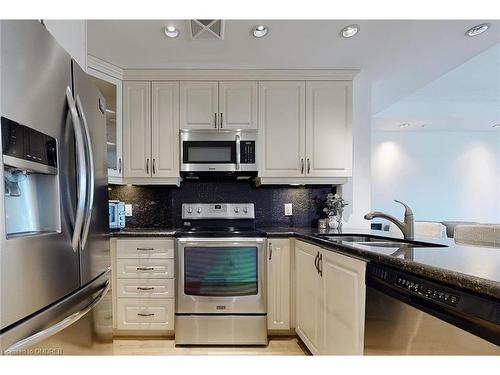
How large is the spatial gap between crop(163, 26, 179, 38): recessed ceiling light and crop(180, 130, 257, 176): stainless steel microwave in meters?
0.80

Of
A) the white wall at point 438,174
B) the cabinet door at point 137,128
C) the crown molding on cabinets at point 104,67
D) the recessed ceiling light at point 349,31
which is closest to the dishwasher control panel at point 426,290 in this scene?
the recessed ceiling light at point 349,31

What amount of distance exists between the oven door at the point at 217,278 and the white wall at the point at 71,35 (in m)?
1.46

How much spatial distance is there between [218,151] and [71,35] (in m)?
1.43

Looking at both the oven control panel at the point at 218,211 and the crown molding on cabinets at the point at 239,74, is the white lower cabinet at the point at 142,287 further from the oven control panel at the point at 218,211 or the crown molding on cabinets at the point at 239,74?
the crown molding on cabinets at the point at 239,74

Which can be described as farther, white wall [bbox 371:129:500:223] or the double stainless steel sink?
white wall [bbox 371:129:500:223]

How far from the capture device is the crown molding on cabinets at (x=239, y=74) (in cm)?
263

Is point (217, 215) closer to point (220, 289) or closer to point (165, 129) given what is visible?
point (220, 289)

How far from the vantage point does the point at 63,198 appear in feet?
3.26

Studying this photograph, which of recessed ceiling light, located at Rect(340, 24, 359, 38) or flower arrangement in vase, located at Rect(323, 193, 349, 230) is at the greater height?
recessed ceiling light, located at Rect(340, 24, 359, 38)

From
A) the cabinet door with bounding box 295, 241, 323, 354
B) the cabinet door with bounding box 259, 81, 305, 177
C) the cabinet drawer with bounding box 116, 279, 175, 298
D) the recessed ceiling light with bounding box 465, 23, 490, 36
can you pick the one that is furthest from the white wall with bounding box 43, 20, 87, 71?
the recessed ceiling light with bounding box 465, 23, 490, 36

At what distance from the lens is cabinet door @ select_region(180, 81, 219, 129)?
2.65 meters

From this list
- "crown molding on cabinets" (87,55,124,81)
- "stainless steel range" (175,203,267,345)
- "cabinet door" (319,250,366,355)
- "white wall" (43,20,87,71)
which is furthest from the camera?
"crown molding on cabinets" (87,55,124,81)

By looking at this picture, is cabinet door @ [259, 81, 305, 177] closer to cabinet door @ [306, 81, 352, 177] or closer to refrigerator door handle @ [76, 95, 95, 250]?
cabinet door @ [306, 81, 352, 177]

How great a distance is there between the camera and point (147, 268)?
93.3 inches
